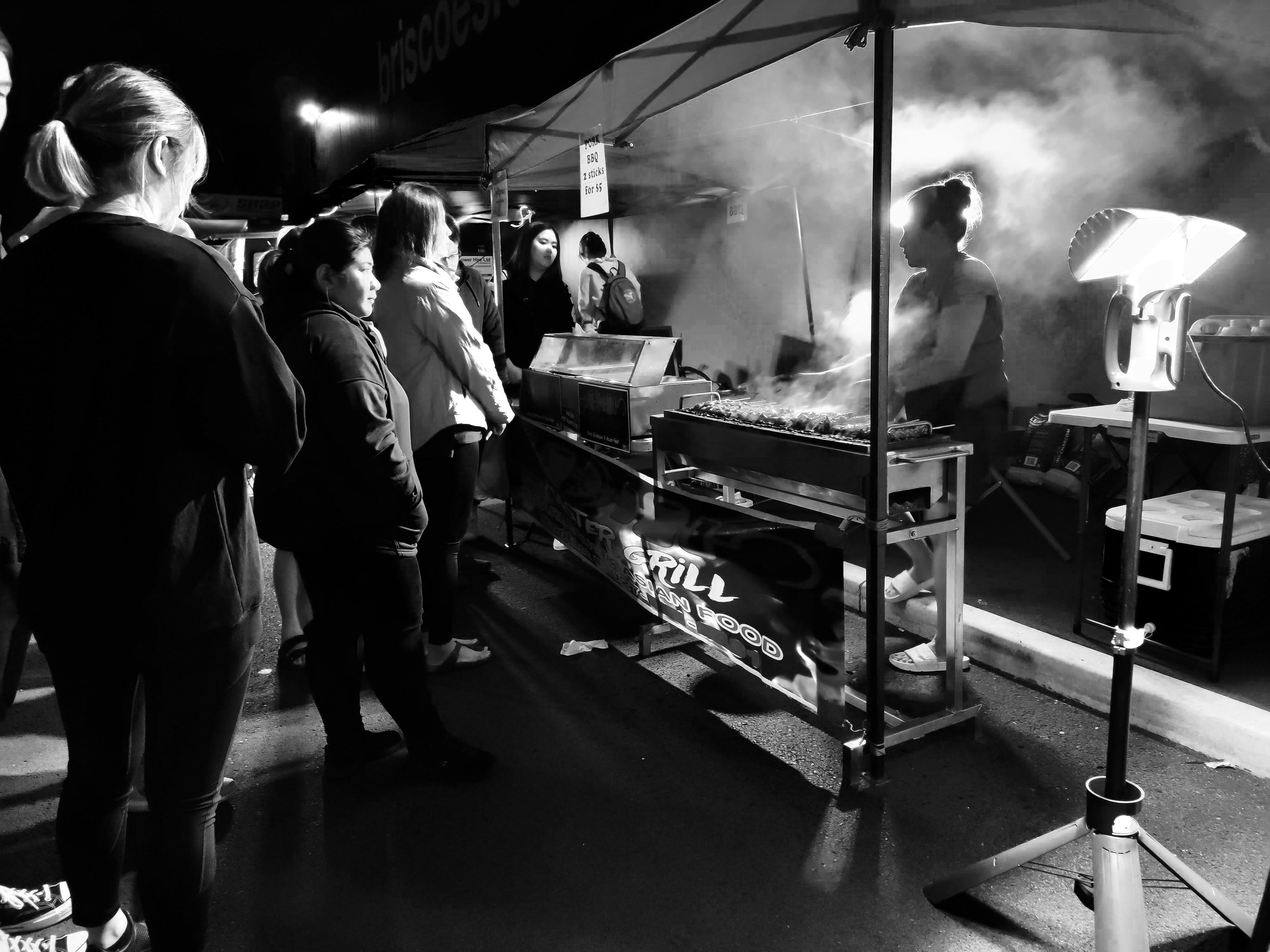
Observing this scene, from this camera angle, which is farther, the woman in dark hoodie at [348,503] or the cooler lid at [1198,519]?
the cooler lid at [1198,519]

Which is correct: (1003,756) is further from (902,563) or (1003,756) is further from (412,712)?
(412,712)

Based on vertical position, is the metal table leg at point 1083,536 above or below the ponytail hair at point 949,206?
below

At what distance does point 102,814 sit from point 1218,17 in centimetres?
405

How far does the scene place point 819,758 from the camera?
320 cm

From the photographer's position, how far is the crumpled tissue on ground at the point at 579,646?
167 inches

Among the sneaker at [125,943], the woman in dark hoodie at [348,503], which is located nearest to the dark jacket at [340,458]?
the woman in dark hoodie at [348,503]

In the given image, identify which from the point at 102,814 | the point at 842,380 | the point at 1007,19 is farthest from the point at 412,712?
the point at 1007,19

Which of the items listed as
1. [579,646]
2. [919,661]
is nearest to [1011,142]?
[919,661]

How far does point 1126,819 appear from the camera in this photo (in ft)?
6.80

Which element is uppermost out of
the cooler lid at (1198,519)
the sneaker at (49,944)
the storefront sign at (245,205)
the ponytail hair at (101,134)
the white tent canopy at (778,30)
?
the storefront sign at (245,205)

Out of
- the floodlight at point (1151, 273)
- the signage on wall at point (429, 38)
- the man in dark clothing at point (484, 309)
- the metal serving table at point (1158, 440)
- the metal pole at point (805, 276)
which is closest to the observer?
the floodlight at point (1151, 273)

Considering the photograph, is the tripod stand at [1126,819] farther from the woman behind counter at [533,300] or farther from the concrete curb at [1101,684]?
the woman behind counter at [533,300]

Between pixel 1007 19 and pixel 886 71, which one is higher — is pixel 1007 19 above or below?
above

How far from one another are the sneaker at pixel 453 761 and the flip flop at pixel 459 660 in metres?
0.93
